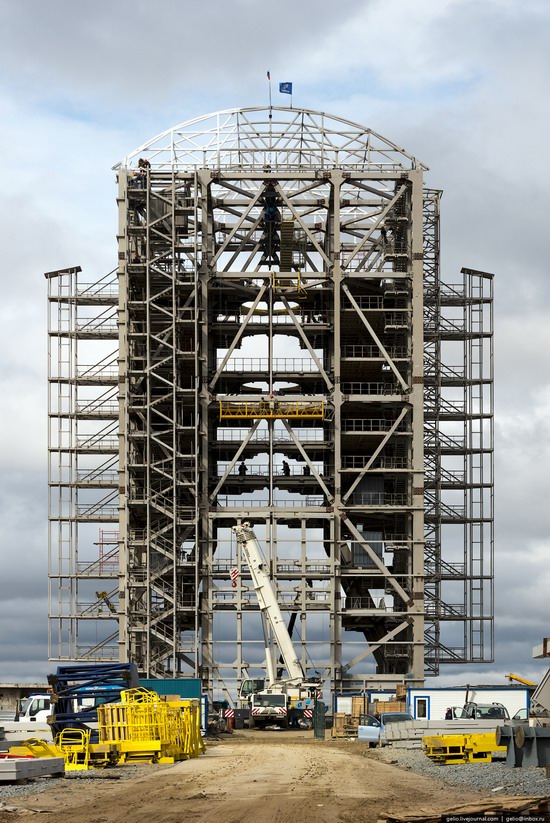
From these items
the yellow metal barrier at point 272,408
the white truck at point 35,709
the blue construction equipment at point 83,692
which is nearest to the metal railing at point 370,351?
the yellow metal barrier at point 272,408

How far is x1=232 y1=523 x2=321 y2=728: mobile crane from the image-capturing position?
7538cm

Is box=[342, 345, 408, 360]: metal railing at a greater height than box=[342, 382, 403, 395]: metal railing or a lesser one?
greater

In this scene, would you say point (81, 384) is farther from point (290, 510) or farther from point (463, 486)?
point (463, 486)

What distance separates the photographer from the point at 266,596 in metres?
85.6

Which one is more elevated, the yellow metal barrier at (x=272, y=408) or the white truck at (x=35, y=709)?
the yellow metal barrier at (x=272, y=408)

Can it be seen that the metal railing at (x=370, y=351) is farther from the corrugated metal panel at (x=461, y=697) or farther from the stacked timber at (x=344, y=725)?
the stacked timber at (x=344, y=725)

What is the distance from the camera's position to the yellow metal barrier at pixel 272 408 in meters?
94.4

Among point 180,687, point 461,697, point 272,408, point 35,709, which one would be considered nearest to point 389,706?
point 461,697

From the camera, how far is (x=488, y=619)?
322 feet

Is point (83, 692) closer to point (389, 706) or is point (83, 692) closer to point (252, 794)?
point (252, 794)

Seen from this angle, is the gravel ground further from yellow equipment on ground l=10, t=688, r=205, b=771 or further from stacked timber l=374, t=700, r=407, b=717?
stacked timber l=374, t=700, r=407, b=717

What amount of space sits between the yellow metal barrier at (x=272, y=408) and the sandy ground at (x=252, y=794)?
1757 inches

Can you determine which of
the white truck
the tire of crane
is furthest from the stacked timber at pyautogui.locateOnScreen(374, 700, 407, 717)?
the tire of crane

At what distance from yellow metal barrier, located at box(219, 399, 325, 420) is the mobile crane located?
884cm
